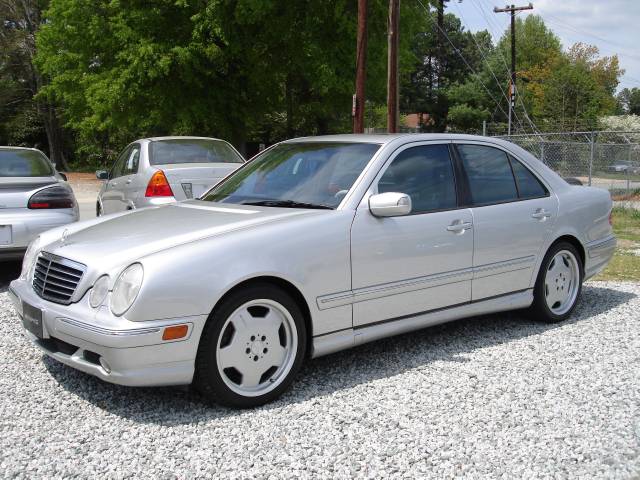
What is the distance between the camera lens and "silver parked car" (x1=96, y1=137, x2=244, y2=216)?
839cm

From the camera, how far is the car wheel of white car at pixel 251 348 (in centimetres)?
360

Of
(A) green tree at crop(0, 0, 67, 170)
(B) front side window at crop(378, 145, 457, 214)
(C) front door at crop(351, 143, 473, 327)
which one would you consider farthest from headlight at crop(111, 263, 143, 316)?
(A) green tree at crop(0, 0, 67, 170)

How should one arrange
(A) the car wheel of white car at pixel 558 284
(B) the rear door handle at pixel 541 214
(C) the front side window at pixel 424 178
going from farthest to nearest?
(A) the car wheel of white car at pixel 558 284, (B) the rear door handle at pixel 541 214, (C) the front side window at pixel 424 178

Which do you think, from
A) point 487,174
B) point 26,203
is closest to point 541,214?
point 487,174

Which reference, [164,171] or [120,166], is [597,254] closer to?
[164,171]

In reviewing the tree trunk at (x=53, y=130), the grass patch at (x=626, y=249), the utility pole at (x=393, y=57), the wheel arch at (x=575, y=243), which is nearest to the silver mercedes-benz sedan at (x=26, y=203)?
the wheel arch at (x=575, y=243)

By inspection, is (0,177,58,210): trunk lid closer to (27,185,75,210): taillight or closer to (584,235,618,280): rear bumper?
(27,185,75,210): taillight

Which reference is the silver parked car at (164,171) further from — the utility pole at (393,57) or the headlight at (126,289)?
the utility pole at (393,57)

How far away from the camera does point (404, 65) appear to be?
77.0 feet

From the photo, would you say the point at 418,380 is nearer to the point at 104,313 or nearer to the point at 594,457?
the point at 594,457

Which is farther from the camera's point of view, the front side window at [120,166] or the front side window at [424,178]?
the front side window at [120,166]

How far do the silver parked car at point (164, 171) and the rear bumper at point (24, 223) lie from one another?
1669 millimetres

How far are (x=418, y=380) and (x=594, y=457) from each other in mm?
1228

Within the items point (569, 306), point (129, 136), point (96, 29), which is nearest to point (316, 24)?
point (96, 29)
